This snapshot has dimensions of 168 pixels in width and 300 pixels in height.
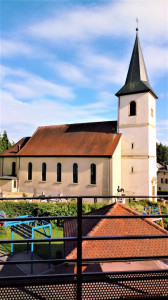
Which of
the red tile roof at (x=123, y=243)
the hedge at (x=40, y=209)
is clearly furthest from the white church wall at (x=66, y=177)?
the red tile roof at (x=123, y=243)

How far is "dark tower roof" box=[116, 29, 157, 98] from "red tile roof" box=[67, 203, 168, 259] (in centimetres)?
1972

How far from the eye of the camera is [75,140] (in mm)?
25875

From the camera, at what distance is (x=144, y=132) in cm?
2362

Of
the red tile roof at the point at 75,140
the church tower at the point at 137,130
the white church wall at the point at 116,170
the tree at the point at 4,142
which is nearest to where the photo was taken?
the white church wall at the point at 116,170

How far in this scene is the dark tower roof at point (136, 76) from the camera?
79.8ft

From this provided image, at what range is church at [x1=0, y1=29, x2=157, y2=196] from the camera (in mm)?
23281

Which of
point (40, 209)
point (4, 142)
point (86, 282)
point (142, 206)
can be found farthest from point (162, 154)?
point (86, 282)

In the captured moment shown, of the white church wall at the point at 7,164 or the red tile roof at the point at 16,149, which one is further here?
the red tile roof at the point at 16,149

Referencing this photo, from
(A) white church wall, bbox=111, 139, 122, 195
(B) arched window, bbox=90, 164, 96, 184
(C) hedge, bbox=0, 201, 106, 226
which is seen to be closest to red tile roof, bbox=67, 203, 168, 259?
(C) hedge, bbox=0, 201, 106, 226

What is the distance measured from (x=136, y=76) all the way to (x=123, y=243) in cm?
2231

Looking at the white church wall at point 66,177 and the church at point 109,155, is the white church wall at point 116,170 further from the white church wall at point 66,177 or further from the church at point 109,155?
the white church wall at point 66,177

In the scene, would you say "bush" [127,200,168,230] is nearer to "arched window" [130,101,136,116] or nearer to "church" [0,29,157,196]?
"church" [0,29,157,196]

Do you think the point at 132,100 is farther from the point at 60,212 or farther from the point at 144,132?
the point at 60,212

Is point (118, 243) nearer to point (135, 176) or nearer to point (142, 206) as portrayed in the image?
point (142, 206)
